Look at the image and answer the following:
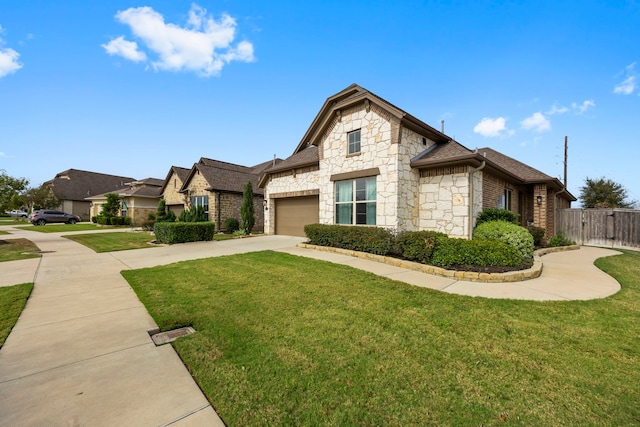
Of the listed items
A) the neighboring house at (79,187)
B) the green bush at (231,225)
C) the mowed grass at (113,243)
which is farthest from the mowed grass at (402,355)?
the neighboring house at (79,187)

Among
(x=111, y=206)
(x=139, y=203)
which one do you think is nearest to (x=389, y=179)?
(x=139, y=203)

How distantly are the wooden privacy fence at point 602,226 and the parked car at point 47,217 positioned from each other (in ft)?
147

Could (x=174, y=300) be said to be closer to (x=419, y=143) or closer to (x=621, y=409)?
(x=621, y=409)

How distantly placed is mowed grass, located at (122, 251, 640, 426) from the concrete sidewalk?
0.92 ft

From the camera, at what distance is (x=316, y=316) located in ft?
13.2

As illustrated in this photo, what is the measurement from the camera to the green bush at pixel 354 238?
8970 millimetres

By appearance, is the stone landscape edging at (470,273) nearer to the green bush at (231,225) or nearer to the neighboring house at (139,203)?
the green bush at (231,225)

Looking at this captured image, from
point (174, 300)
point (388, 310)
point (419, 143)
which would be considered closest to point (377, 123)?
point (419, 143)

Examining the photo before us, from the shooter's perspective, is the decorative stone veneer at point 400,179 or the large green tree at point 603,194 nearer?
the decorative stone veneer at point 400,179

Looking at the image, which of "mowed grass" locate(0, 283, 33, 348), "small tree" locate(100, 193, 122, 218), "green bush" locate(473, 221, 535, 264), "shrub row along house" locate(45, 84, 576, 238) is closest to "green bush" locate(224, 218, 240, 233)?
"shrub row along house" locate(45, 84, 576, 238)

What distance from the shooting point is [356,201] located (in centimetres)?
1129

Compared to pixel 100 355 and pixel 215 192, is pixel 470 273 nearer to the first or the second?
pixel 100 355

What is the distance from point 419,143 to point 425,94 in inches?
246

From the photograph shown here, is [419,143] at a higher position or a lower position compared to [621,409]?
higher
